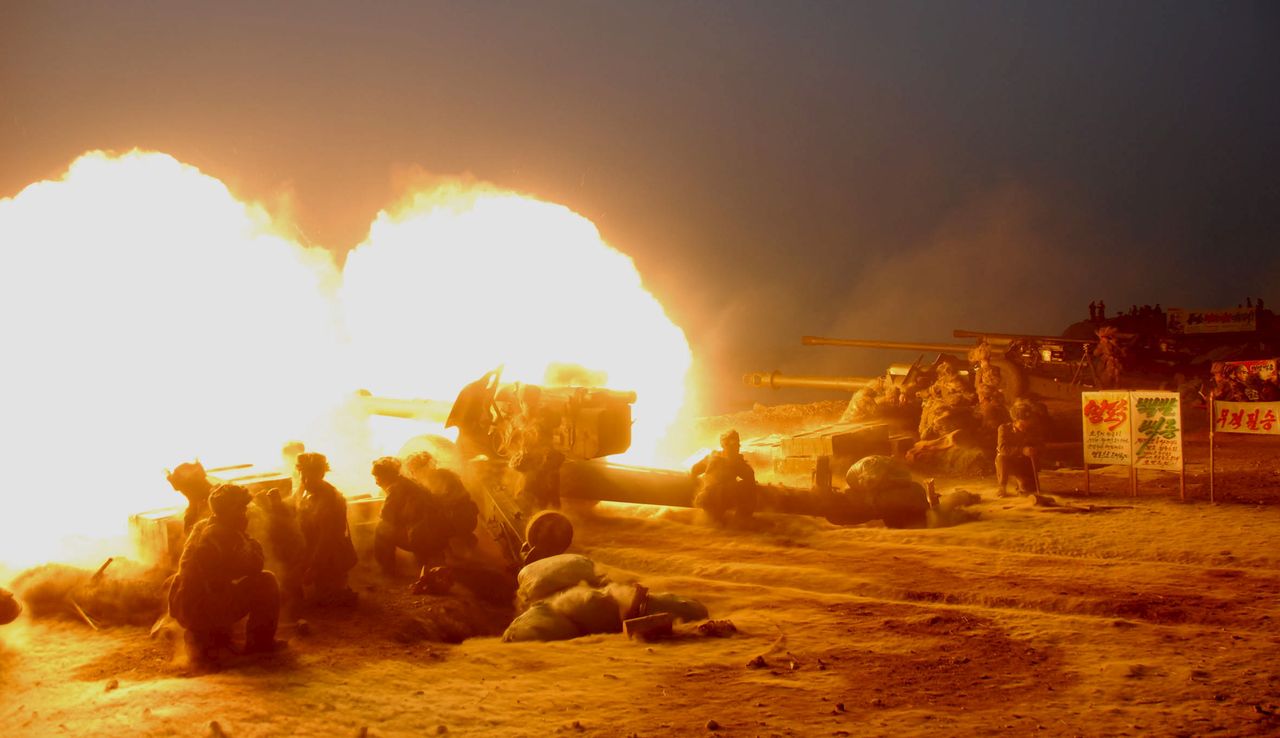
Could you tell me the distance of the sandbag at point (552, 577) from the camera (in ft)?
30.7

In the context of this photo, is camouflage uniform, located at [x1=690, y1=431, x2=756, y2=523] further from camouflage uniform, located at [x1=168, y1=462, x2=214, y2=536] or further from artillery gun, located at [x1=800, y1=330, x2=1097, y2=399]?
artillery gun, located at [x1=800, y1=330, x2=1097, y2=399]

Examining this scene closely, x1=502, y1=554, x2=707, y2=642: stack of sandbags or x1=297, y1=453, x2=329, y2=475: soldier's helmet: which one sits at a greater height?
x1=297, y1=453, x2=329, y2=475: soldier's helmet

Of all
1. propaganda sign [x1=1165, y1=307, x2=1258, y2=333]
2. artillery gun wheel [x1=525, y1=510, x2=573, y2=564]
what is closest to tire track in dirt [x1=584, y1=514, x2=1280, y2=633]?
artillery gun wheel [x1=525, y1=510, x2=573, y2=564]

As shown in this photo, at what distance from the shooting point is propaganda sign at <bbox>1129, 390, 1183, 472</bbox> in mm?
14766

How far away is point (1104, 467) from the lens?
19250 mm

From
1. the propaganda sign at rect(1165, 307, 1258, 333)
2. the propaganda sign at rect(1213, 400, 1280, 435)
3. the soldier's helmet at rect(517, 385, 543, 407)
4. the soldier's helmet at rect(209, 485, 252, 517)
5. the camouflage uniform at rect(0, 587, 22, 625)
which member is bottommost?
the camouflage uniform at rect(0, 587, 22, 625)

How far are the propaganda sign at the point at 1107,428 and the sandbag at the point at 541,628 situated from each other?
1069 centimetres

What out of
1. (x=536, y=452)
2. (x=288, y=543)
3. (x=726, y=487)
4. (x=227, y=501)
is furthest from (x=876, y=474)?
(x=227, y=501)

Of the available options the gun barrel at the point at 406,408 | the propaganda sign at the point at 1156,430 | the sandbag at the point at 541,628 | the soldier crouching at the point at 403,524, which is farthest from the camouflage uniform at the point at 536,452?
the propaganda sign at the point at 1156,430

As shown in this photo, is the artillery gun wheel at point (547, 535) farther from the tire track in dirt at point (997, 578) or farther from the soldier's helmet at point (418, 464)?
the soldier's helmet at point (418, 464)

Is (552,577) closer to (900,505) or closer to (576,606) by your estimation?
(576,606)

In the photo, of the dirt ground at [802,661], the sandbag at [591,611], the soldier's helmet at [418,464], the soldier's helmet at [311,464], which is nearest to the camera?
the dirt ground at [802,661]

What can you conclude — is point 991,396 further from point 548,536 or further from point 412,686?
point 412,686

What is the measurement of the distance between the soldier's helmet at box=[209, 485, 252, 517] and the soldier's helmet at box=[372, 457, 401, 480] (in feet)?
9.33
